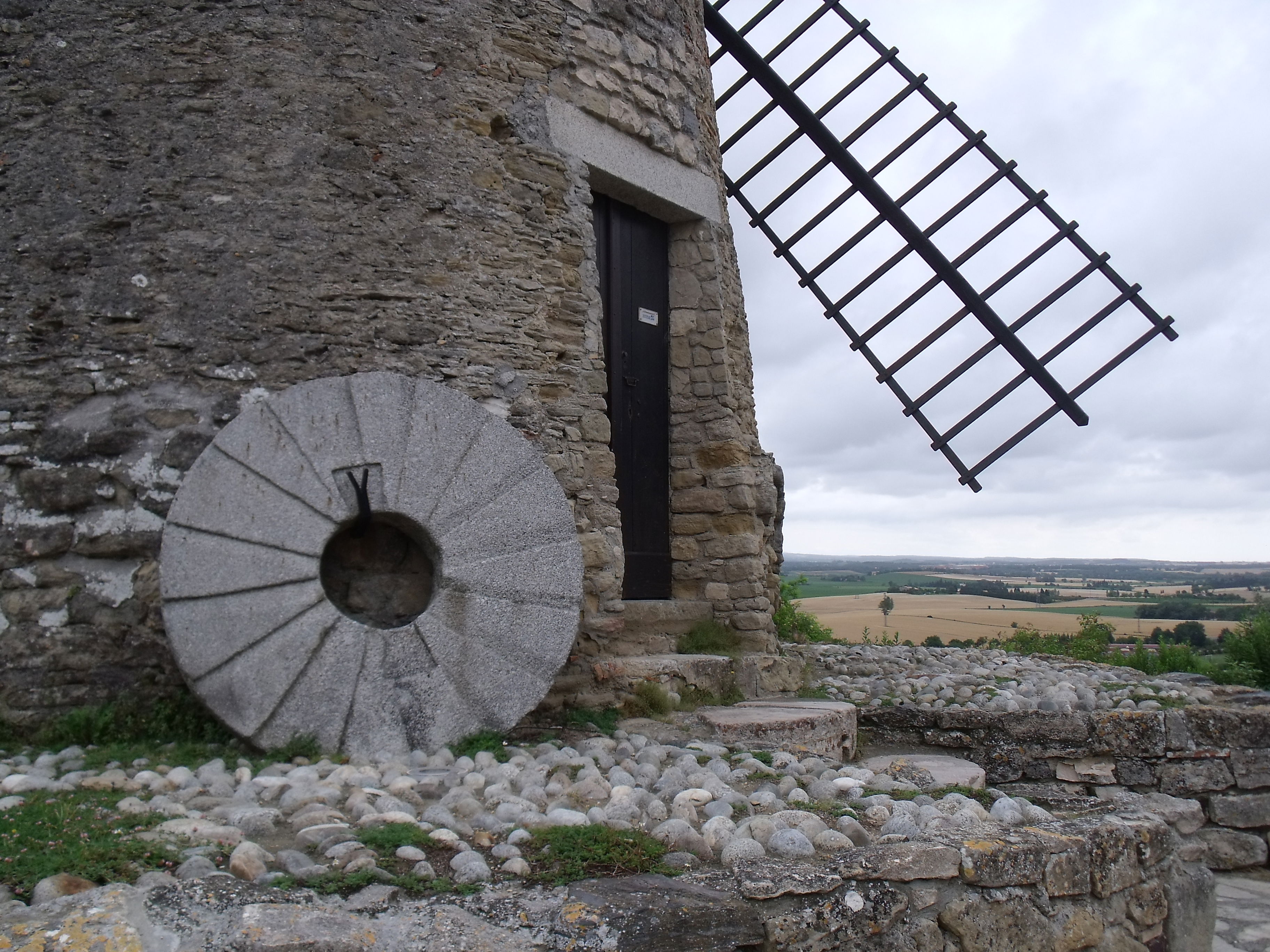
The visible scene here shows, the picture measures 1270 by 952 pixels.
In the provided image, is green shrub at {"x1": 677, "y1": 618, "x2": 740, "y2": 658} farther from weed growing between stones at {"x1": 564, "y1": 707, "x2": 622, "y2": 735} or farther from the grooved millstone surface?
the grooved millstone surface

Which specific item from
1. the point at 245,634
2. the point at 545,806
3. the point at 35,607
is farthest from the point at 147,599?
the point at 545,806

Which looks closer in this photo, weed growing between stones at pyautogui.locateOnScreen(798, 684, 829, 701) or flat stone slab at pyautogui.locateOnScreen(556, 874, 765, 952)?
flat stone slab at pyautogui.locateOnScreen(556, 874, 765, 952)

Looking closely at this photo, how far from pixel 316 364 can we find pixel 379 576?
35.1 inches

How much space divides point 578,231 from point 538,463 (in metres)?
1.43

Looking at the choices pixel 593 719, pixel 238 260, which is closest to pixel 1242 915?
pixel 593 719

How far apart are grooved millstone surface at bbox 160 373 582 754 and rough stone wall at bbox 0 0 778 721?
53 centimetres

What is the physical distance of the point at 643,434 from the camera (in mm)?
5574

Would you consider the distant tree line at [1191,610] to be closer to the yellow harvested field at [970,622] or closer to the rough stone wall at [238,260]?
the yellow harvested field at [970,622]

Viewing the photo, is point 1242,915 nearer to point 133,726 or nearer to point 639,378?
point 639,378

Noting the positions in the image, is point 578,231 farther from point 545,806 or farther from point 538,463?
point 545,806

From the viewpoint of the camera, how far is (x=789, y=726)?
A: 4.08 metres

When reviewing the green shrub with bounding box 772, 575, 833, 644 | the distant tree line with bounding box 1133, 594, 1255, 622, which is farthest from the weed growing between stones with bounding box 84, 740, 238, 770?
the distant tree line with bounding box 1133, 594, 1255, 622

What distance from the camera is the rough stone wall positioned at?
12.2 ft

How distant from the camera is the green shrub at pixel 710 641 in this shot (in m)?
5.25
